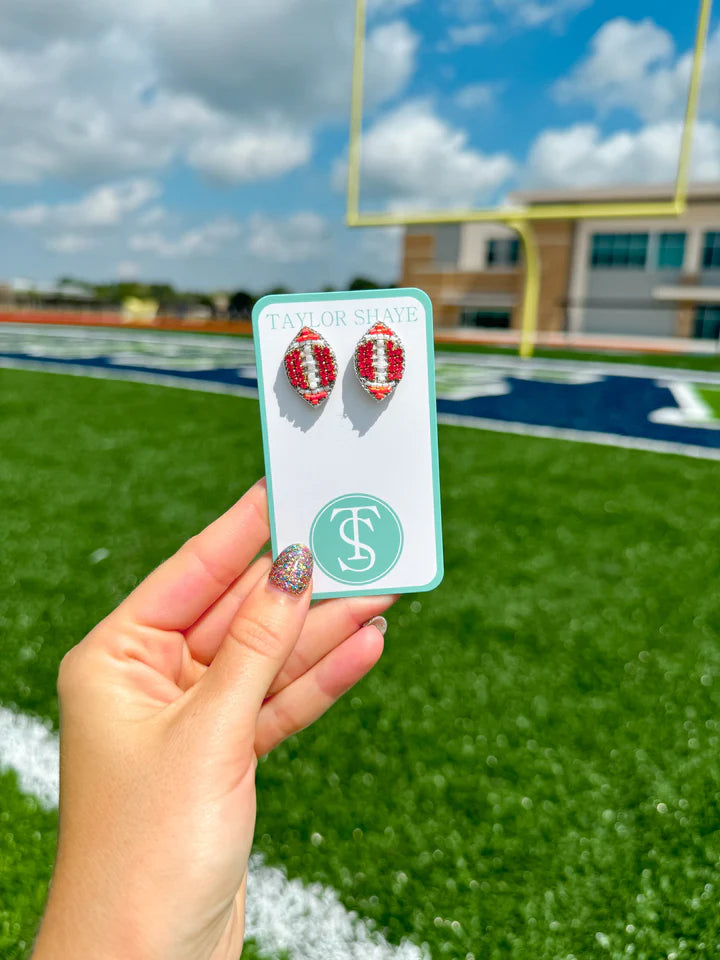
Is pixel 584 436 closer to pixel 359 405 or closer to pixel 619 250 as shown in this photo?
pixel 359 405

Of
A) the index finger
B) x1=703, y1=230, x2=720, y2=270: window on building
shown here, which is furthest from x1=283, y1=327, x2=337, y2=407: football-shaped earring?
x1=703, y1=230, x2=720, y2=270: window on building

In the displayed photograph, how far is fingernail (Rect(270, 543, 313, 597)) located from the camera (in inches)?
47.2

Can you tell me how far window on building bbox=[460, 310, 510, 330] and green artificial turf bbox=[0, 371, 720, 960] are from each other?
30422 mm

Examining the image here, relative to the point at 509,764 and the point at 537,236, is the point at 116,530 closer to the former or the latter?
the point at 509,764

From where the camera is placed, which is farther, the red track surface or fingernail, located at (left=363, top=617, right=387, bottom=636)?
the red track surface

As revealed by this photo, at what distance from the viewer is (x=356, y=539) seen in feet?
4.87

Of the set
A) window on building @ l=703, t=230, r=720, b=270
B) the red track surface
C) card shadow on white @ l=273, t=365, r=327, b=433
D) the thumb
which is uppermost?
window on building @ l=703, t=230, r=720, b=270

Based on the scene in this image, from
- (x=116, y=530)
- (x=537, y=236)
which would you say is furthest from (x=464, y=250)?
(x=116, y=530)

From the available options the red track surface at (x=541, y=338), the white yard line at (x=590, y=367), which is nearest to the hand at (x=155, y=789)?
the white yard line at (x=590, y=367)

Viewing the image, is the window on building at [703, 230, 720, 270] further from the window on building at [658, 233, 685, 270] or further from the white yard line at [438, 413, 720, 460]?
the white yard line at [438, 413, 720, 460]

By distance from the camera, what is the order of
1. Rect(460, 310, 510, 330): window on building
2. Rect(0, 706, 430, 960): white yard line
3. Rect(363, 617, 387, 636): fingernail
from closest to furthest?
1. Rect(363, 617, 387, 636): fingernail
2. Rect(0, 706, 430, 960): white yard line
3. Rect(460, 310, 510, 330): window on building

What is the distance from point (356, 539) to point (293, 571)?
11.7 inches

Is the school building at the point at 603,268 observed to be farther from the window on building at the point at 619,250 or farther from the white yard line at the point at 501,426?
the white yard line at the point at 501,426

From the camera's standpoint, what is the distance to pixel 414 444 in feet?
4.78
